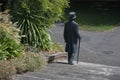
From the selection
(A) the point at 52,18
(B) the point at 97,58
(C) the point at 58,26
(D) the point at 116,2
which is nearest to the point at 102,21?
(C) the point at 58,26

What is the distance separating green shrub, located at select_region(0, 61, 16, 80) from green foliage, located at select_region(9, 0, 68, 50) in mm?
3836

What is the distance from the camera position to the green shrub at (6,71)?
948 centimetres

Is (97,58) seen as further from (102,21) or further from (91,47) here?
(102,21)

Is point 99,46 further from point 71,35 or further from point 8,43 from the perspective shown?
point 8,43

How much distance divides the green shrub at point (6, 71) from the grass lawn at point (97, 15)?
15.3 metres

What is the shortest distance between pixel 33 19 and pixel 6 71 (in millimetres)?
4767

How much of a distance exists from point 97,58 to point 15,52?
7392 mm

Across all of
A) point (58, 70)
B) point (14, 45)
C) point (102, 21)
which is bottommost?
point (102, 21)

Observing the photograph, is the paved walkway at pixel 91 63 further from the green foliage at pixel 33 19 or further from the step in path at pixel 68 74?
the green foliage at pixel 33 19

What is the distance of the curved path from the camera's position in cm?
1775

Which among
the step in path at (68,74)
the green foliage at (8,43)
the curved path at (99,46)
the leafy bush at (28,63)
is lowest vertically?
the curved path at (99,46)

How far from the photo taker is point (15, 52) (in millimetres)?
11242

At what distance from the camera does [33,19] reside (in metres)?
14.1

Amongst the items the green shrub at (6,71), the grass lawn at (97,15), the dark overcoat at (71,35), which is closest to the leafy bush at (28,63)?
the green shrub at (6,71)
